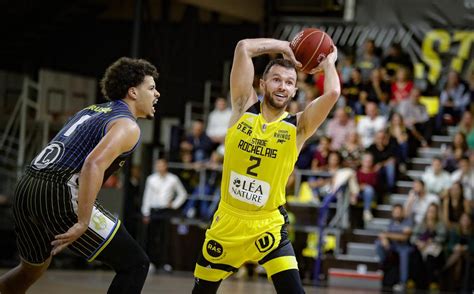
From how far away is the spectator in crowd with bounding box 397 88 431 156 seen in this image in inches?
703

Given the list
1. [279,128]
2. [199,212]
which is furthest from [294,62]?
[199,212]

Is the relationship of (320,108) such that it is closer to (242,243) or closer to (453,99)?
(242,243)

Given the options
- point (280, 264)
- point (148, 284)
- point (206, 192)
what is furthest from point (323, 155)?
point (280, 264)

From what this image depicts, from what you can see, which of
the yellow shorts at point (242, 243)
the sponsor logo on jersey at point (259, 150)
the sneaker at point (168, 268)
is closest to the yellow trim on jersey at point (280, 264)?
the yellow shorts at point (242, 243)

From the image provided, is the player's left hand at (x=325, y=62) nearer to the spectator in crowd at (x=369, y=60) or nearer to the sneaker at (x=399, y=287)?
the sneaker at (x=399, y=287)

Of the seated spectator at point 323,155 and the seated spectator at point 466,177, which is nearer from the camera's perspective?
the seated spectator at point 466,177

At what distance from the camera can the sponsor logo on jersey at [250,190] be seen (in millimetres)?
6711

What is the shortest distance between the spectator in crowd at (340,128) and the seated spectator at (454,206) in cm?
251

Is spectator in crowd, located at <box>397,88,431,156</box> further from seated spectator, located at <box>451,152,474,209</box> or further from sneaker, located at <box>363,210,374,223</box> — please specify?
sneaker, located at <box>363,210,374,223</box>

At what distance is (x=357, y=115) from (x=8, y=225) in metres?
6.74

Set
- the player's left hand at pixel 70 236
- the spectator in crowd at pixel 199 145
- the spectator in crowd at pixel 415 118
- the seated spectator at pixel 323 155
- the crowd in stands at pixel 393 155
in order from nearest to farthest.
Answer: the player's left hand at pixel 70 236 < the crowd in stands at pixel 393 155 < the seated spectator at pixel 323 155 < the spectator in crowd at pixel 415 118 < the spectator in crowd at pixel 199 145

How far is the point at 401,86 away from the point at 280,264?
12.3 metres

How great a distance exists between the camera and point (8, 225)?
17172mm

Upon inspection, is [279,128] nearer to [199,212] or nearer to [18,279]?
[18,279]
